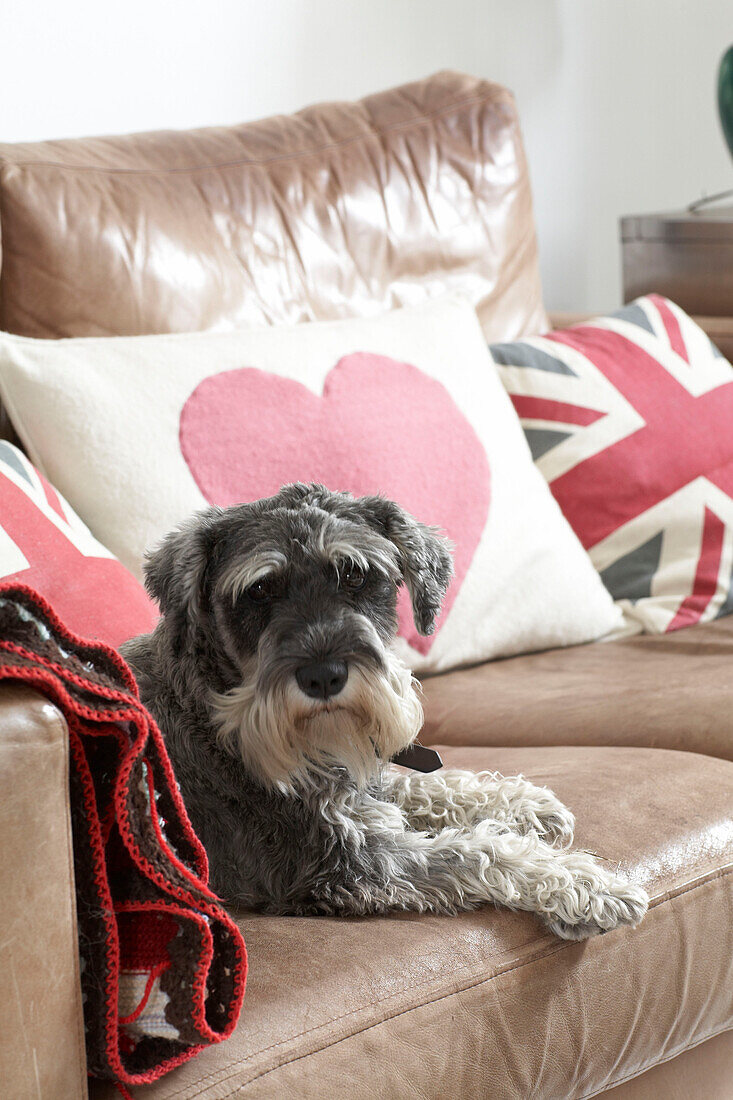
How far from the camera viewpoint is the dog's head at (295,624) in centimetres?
129

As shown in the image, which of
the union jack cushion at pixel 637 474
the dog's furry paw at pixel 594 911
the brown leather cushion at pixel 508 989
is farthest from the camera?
the union jack cushion at pixel 637 474

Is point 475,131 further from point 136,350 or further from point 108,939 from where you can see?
point 108,939

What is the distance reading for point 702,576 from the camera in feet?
7.50

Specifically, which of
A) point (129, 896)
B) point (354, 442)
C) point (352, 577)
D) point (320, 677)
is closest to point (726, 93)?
point (354, 442)

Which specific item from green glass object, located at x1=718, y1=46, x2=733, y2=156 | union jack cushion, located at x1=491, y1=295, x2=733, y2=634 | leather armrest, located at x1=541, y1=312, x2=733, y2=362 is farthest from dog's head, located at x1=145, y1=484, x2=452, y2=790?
green glass object, located at x1=718, y1=46, x2=733, y2=156

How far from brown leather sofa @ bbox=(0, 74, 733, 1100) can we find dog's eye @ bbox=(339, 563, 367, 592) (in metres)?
0.37

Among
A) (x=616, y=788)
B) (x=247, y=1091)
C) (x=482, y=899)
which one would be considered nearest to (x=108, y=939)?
(x=247, y=1091)

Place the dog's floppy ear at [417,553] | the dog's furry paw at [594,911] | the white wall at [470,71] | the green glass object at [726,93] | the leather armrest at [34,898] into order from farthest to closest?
1. the green glass object at [726,93]
2. the white wall at [470,71]
3. the dog's floppy ear at [417,553]
4. the dog's furry paw at [594,911]
5. the leather armrest at [34,898]

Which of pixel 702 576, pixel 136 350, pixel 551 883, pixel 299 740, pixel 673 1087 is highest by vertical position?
pixel 136 350

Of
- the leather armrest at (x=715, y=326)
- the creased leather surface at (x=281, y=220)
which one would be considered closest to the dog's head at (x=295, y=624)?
the creased leather surface at (x=281, y=220)

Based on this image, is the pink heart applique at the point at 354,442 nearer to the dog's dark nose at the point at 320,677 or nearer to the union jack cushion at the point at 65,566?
the union jack cushion at the point at 65,566

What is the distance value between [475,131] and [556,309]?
50.1 inches

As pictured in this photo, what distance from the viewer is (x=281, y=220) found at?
2316 millimetres

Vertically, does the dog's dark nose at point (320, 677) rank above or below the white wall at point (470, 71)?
below
